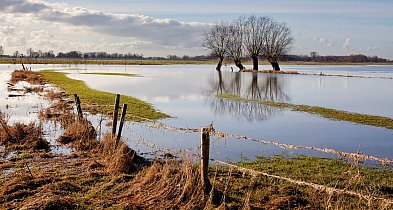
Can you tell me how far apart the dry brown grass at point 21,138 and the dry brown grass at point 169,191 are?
21.4ft

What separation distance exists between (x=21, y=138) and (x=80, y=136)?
2.20 meters

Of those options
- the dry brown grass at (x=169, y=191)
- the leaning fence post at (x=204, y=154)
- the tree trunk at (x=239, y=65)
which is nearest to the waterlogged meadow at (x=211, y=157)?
the dry brown grass at (x=169, y=191)

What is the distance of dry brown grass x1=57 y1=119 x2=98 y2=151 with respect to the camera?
48.5 feet

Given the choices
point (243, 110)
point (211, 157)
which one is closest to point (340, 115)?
point (243, 110)

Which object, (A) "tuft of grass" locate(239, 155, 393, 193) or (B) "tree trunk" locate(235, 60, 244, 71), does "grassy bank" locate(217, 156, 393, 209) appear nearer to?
(A) "tuft of grass" locate(239, 155, 393, 193)

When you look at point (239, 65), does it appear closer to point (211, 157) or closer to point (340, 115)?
point (340, 115)

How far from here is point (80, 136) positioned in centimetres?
1579

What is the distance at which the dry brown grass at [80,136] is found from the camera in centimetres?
1479

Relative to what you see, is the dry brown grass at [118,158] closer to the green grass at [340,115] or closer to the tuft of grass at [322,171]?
the tuft of grass at [322,171]

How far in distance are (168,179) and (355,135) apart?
497 inches

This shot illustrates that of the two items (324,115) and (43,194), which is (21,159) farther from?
(324,115)

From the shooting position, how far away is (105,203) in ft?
29.1

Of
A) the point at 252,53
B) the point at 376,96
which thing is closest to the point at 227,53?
the point at 252,53

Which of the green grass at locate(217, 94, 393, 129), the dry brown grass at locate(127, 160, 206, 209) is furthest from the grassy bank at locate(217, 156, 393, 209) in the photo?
the green grass at locate(217, 94, 393, 129)
